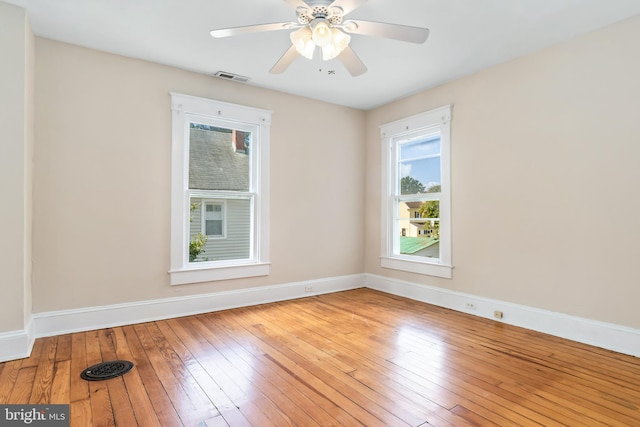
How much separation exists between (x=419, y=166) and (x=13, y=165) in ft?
13.9

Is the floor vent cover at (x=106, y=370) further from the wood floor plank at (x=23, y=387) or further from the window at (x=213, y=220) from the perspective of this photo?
the window at (x=213, y=220)

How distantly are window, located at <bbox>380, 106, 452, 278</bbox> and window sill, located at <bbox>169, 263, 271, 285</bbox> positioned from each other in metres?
1.87

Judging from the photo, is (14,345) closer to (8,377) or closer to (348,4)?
(8,377)

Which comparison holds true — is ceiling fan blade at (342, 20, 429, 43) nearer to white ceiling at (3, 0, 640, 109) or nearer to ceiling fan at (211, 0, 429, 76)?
ceiling fan at (211, 0, 429, 76)

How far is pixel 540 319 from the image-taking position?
3.29 m

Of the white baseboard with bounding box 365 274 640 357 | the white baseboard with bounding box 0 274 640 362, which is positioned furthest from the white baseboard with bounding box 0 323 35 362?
the white baseboard with bounding box 365 274 640 357

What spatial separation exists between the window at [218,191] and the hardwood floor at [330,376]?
77 centimetres

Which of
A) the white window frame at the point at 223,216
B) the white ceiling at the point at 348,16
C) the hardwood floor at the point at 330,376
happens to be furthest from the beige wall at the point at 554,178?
the white window frame at the point at 223,216

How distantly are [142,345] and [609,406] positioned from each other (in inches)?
132

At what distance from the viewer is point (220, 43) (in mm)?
3229

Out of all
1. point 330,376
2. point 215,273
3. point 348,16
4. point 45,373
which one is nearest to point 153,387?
point 45,373

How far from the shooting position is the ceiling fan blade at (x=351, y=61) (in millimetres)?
2640

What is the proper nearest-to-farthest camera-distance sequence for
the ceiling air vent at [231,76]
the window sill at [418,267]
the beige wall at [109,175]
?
1. the beige wall at [109,175]
2. the ceiling air vent at [231,76]
3. the window sill at [418,267]

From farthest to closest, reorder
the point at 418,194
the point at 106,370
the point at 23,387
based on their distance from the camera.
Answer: the point at 418,194, the point at 106,370, the point at 23,387
